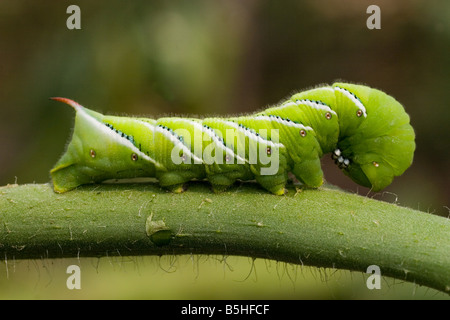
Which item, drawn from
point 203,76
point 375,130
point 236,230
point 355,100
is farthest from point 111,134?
point 203,76

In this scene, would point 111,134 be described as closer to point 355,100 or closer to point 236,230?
point 236,230

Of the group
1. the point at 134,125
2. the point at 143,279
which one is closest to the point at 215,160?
the point at 134,125

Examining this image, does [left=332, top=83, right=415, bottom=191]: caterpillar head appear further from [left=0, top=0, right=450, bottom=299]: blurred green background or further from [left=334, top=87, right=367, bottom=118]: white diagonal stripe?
[left=0, top=0, right=450, bottom=299]: blurred green background

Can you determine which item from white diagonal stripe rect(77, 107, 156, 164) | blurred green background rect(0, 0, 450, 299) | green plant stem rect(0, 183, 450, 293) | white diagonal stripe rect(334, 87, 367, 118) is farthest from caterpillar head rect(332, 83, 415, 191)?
white diagonal stripe rect(77, 107, 156, 164)

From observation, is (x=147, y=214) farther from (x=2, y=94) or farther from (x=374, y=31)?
(x=374, y=31)

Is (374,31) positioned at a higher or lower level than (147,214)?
higher

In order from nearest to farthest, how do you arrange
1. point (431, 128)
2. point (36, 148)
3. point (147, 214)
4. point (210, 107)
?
1. point (147, 214)
2. point (36, 148)
3. point (210, 107)
4. point (431, 128)

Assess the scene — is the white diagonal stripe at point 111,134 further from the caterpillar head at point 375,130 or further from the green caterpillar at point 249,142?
the caterpillar head at point 375,130

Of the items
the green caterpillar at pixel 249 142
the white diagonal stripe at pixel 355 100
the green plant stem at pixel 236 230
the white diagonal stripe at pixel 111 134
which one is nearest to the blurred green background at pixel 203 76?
the green plant stem at pixel 236 230
